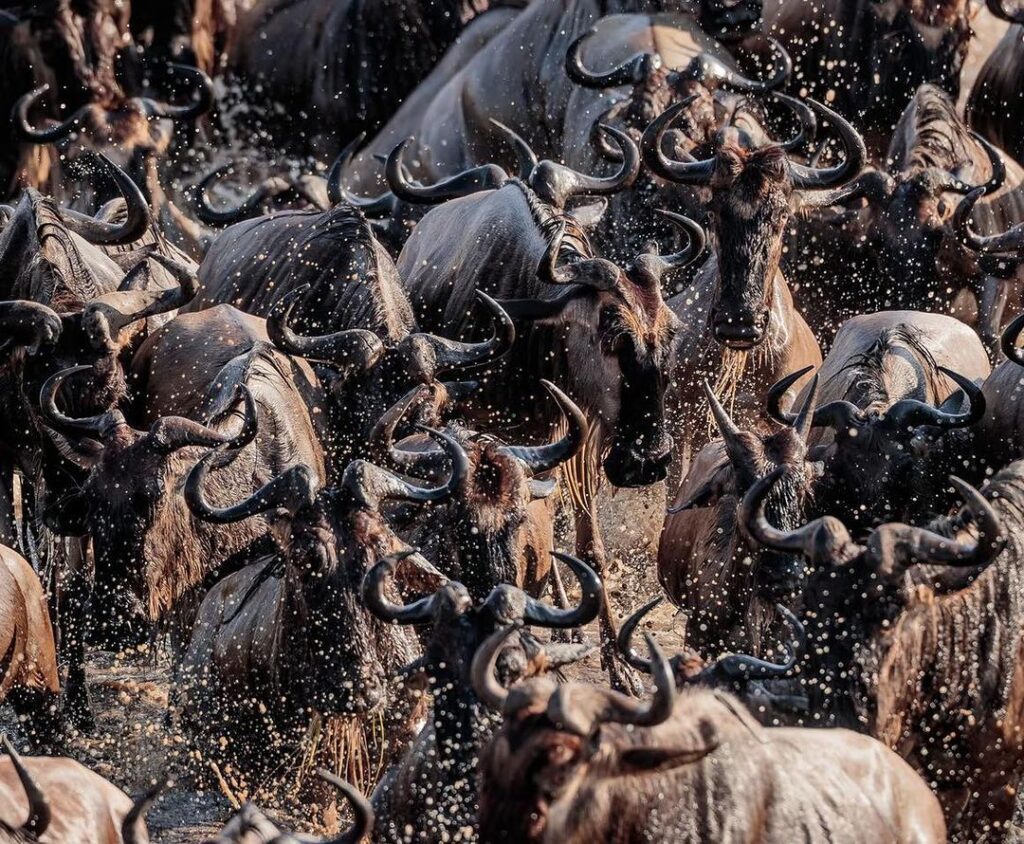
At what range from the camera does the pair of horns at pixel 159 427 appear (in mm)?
9102

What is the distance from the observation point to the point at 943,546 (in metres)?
7.04

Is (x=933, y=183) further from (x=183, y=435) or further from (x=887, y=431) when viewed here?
(x=183, y=435)

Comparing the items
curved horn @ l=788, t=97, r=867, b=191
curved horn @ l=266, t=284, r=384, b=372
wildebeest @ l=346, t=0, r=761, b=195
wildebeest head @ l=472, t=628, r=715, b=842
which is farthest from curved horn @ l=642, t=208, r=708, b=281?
wildebeest head @ l=472, t=628, r=715, b=842

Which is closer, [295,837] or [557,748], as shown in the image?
[557,748]

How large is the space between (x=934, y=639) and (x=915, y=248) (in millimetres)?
5387

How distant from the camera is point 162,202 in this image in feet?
47.2

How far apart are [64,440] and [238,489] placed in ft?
2.37

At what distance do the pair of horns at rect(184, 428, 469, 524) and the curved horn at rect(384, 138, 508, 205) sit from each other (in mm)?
3458

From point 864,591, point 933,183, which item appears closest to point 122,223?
Result: point 933,183

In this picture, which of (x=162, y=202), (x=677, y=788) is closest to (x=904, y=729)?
(x=677, y=788)

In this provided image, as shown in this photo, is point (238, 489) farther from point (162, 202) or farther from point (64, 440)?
point (162, 202)

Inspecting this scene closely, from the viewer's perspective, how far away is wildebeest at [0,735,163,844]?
641 centimetres

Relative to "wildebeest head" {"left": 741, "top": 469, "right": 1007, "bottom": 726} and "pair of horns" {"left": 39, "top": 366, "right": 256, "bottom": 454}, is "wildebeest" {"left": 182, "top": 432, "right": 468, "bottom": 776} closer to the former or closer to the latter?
"pair of horns" {"left": 39, "top": 366, "right": 256, "bottom": 454}

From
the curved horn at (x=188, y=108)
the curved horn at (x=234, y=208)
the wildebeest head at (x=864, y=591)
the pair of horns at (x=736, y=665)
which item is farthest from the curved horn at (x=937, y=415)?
the curved horn at (x=188, y=108)
